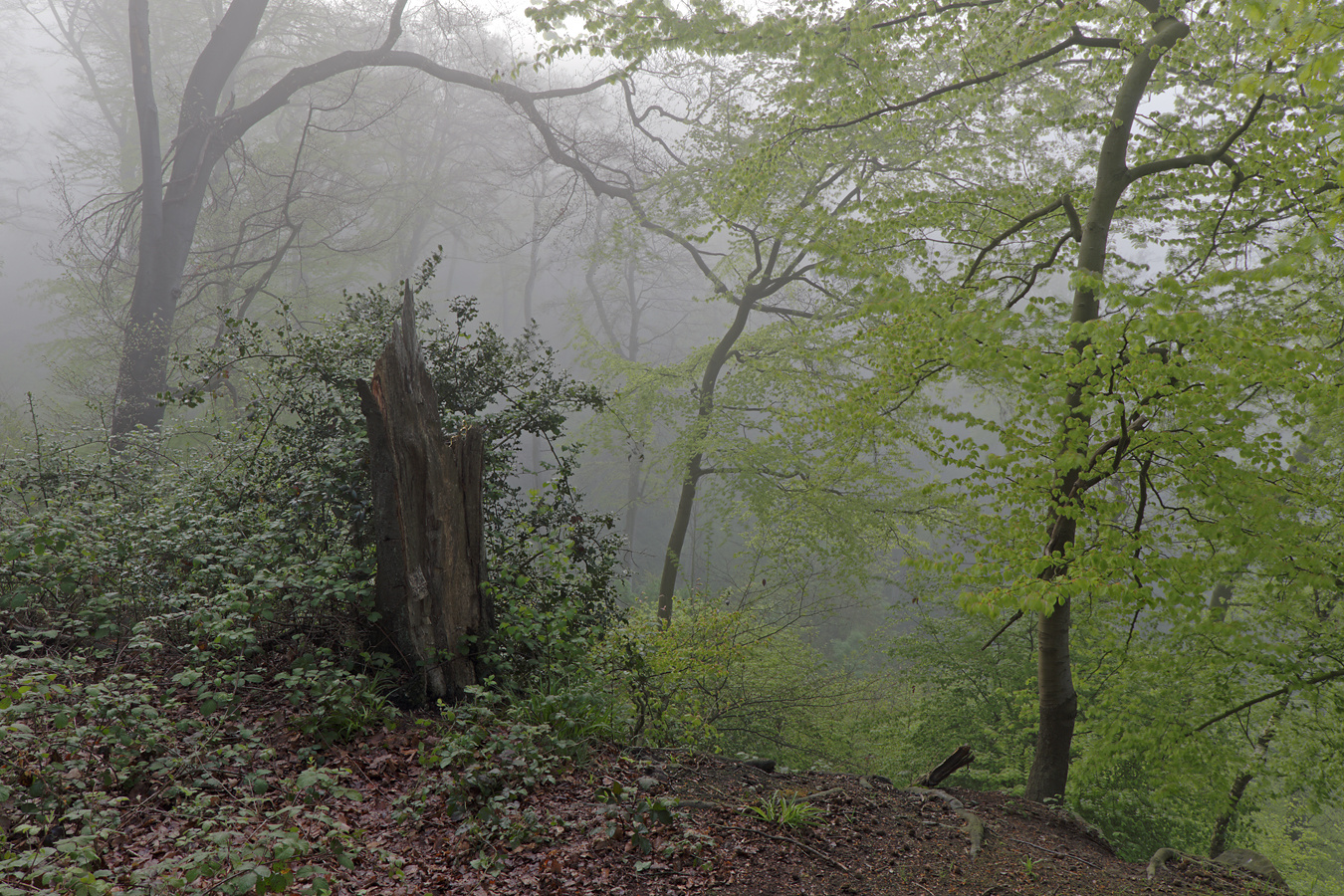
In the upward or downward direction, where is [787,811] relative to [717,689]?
downward

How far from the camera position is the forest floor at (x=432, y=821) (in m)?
2.75

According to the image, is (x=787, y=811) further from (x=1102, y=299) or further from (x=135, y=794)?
(x=1102, y=299)

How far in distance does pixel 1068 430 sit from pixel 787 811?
10.9 feet

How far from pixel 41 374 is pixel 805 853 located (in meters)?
37.5

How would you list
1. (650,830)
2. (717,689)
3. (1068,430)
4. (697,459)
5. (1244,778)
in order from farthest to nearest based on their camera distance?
(697,459), (1244,778), (717,689), (1068,430), (650,830)

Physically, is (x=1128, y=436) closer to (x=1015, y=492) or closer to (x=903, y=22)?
(x=1015, y=492)

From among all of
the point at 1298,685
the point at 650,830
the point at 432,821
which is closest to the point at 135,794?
the point at 432,821

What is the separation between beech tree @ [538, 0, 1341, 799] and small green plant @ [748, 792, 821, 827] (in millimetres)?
1669

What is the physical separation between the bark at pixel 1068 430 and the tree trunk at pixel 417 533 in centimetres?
448

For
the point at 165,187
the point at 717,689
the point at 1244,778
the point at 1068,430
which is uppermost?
the point at 165,187

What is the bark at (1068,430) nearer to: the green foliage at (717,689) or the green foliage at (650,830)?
the green foliage at (717,689)

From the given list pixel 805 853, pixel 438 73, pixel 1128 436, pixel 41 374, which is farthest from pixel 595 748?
pixel 41 374

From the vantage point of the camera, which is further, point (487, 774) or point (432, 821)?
point (487, 774)

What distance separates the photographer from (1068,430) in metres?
4.91
